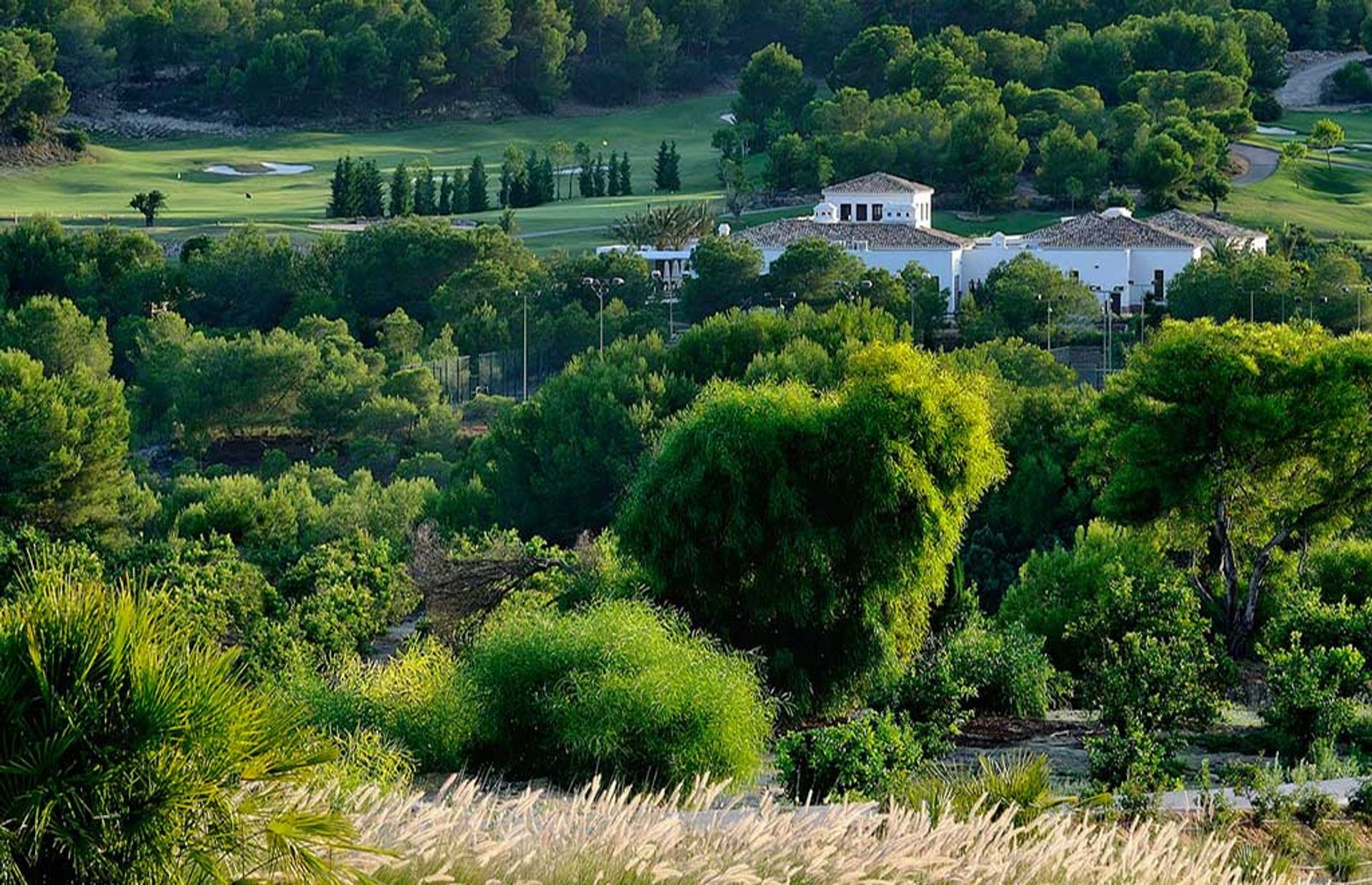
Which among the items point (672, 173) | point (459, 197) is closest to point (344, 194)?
point (459, 197)

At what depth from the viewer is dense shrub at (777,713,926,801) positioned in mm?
12031

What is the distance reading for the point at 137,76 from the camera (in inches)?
5094

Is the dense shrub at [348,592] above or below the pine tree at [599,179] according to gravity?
above

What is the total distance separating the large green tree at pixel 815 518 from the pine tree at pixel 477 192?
76.0 meters

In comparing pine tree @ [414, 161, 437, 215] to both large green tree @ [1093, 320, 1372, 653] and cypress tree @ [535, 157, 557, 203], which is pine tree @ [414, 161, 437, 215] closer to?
cypress tree @ [535, 157, 557, 203]

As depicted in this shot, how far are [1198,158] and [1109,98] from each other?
19987 mm

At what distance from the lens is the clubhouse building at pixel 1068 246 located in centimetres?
6844

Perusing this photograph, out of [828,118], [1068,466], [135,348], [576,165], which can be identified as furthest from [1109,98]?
[1068,466]

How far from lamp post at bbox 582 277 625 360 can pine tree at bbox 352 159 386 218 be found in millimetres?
28347

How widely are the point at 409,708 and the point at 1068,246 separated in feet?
183

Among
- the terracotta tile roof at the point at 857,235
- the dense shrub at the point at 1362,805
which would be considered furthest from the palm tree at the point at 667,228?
the dense shrub at the point at 1362,805

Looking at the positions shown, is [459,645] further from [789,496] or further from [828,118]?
[828,118]

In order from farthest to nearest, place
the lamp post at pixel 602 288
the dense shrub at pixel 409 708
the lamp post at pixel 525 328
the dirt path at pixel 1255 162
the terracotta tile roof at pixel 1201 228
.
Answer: the dirt path at pixel 1255 162 → the terracotta tile roof at pixel 1201 228 → the lamp post at pixel 602 288 → the lamp post at pixel 525 328 → the dense shrub at pixel 409 708

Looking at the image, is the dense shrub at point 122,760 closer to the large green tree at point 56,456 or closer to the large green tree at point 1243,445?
the large green tree at point 1243,445
